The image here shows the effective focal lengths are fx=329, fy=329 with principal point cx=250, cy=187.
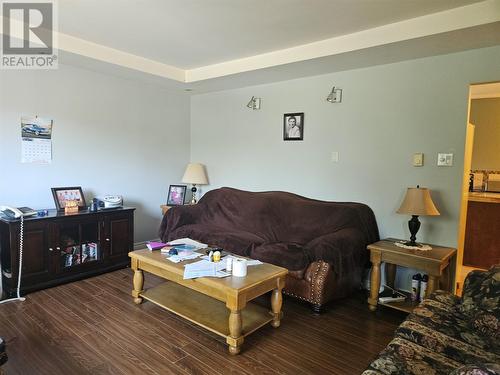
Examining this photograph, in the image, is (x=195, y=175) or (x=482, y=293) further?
(x=195, y=175)

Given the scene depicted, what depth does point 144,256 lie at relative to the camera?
2.78 m

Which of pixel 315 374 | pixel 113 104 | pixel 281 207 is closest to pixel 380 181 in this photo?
pixel 281 207

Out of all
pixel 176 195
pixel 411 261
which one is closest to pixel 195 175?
pixel 176 195

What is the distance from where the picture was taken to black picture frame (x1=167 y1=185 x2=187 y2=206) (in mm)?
4719

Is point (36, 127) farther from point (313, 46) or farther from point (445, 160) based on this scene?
point (445, 160)

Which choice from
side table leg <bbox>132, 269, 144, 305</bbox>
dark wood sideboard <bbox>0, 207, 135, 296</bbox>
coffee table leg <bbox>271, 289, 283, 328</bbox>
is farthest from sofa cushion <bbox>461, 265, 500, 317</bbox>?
dark wood sideboard <bbox>0, 207, 135, 296</bbox>

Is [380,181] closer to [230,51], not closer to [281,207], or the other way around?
[281,207]

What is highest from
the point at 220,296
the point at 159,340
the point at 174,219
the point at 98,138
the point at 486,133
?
the point at 486,133

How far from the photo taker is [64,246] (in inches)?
132

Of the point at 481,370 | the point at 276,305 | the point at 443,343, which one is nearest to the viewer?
the point at 481,370

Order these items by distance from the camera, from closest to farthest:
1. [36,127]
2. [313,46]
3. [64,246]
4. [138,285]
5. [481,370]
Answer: [481,370], [138,285], [313,46], [64,246], [36,127]

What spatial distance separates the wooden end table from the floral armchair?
1.38 ft

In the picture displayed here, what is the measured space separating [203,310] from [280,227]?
1391 millimetres

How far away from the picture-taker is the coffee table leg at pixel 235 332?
218 cm
